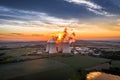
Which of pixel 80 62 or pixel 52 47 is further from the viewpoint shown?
pixel 52 47

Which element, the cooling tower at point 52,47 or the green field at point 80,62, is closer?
the green field at point 80,62

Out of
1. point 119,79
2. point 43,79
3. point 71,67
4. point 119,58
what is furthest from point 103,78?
point 119,58

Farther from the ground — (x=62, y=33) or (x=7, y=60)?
(x=62, y=33)

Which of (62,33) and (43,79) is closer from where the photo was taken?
(43,79)

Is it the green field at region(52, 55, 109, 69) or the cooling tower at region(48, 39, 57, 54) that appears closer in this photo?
the green field at region(52, 55, 109, 69)

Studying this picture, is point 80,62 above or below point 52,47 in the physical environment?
below

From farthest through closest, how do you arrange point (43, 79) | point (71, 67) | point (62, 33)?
1. point (62, 33)
2. point (71, 67)
3. point (43, 79)

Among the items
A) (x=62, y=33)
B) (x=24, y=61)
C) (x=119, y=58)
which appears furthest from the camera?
(x=62, y=33)

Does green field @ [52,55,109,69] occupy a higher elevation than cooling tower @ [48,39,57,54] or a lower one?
lower

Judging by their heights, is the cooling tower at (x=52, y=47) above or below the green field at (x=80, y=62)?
above

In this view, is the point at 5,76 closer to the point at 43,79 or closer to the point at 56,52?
the point at 43,79

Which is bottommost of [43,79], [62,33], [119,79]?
[43,79]
